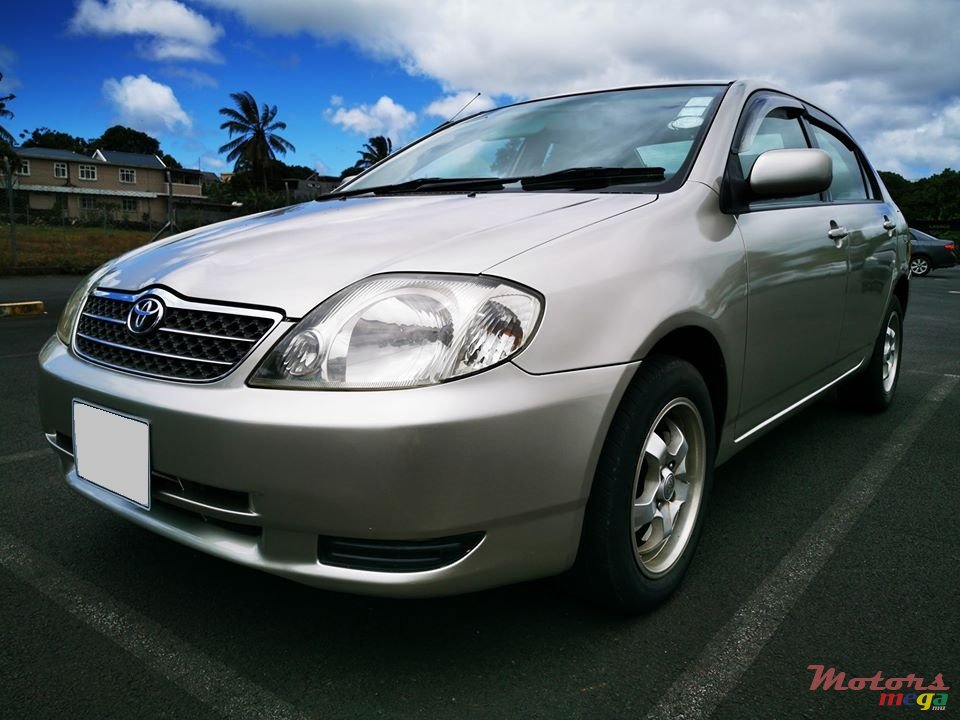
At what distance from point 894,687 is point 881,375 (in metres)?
2.63

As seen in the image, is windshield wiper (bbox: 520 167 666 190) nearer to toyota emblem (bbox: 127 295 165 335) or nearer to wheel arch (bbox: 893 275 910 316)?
toyota emblem (bbox: 127 295 165 335)

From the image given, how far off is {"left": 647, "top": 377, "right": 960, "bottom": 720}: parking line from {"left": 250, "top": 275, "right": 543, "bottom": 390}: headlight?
85 centimetres

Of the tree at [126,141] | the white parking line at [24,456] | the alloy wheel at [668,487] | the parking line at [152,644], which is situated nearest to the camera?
the parking line at [152,644]

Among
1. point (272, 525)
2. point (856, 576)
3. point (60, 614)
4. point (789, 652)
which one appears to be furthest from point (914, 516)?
point (60, 614)

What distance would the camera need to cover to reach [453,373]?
1.47m

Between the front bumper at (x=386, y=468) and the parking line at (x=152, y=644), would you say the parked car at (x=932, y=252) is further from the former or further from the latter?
the parking line at (x=152, y=644)

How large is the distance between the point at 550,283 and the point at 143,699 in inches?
48.5

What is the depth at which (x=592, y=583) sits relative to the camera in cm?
178

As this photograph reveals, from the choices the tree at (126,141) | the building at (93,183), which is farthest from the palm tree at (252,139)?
the tree at (126,141)

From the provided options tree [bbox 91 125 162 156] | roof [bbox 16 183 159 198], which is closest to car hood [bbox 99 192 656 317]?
roof [bbox 16 183 159 198]

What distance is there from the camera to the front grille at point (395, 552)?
1498 mm

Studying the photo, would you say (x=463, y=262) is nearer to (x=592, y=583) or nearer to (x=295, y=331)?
(x=295, y=331)

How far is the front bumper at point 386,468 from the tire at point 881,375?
108 inches

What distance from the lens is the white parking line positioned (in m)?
3.06
